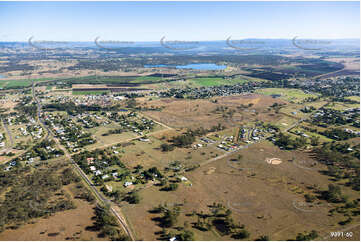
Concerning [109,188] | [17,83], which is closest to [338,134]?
[109,188]

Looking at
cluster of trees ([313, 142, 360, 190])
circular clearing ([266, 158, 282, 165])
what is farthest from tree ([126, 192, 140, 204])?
cluster of trees ([313, 142, 360, 190])

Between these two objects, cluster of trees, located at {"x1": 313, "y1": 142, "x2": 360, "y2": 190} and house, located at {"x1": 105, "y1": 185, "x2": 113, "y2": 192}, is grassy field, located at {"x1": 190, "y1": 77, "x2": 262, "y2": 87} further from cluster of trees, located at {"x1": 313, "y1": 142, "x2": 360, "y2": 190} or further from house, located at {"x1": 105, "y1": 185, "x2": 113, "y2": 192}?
house, located at {"x1": 105, "y1": 185, "x2": 113, "y2": 192}

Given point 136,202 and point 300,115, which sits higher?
point 300,115

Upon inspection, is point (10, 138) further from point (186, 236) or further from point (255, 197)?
point (255, 197)

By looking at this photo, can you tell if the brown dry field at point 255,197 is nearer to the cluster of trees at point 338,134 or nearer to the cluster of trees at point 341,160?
the cluster of trees at point 341,160


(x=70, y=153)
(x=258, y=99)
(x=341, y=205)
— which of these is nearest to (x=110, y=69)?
(x=258, y=99)

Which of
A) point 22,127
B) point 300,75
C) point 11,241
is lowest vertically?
point 11,241

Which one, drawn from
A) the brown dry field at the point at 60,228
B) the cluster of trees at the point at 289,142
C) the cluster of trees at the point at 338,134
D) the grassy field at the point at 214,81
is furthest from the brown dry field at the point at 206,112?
the brown dry field at the point at 60,228

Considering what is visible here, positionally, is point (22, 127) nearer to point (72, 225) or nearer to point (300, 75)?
point (72, 225)
